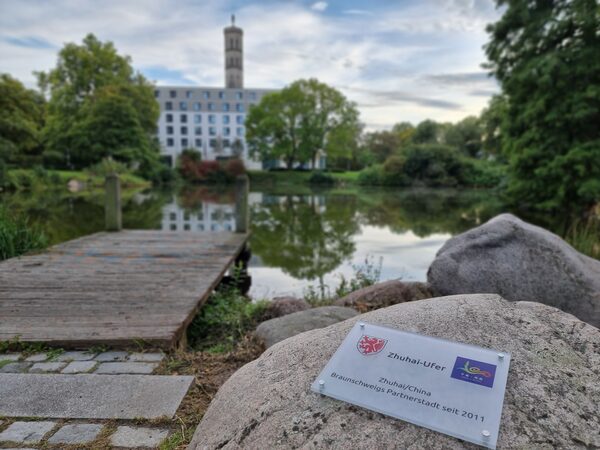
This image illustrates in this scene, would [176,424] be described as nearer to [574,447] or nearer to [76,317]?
[574,447]

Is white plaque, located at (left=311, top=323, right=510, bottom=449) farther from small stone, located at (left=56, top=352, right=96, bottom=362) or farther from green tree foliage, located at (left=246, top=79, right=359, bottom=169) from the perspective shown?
green tree foliage, located at (left=246, top=79, right=359, bottom=169)

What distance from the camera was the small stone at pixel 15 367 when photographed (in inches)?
101

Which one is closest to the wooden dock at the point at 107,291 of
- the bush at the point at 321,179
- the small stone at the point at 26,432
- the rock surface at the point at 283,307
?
the rock surface at the point at 283,307

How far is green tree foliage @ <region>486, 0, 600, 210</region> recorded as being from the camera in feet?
48.4

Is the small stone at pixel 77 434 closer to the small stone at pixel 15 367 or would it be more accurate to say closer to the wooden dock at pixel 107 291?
the small stone at pixel 15 367

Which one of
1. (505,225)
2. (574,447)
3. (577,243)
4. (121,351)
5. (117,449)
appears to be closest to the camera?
(574,447)

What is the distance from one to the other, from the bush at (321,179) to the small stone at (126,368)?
138ft

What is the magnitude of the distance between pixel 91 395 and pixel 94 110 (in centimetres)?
3783

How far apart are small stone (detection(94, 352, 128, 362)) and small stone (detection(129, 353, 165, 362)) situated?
5 cm

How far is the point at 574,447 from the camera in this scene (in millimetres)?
1198

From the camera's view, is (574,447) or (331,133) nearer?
(574,447)

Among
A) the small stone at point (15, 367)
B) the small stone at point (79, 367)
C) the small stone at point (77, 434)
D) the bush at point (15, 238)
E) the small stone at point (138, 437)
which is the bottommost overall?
the small stone at point (79, 367)

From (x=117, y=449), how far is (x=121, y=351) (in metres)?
1.26

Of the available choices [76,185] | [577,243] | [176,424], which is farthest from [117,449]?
[76,185]
